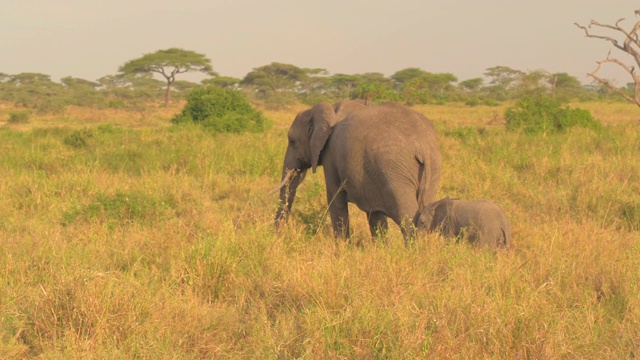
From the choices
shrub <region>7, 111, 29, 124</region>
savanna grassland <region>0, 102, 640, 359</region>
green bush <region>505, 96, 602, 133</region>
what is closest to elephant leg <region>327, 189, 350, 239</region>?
savanna grassland <region>0, 102, 640, 359</region>

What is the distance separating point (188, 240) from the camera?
4473 mm

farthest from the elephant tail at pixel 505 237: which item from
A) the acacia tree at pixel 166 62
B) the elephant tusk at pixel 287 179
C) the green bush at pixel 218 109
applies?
the acacia tree at pixel 166 62

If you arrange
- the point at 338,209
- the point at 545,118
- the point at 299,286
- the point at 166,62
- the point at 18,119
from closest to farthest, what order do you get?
the point at 299,286 → the point at 338,209 → the point at 545,118 → the point at 18,119 → the point at 166,62

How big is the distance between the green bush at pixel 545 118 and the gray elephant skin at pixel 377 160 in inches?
322

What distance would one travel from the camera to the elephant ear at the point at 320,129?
5.14 metres

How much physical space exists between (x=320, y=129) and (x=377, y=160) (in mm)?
768

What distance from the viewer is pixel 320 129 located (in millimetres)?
5180

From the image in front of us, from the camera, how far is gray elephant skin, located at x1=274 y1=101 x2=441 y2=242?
4.55m

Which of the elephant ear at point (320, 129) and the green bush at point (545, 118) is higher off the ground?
the elephant ear at point (320, 129)

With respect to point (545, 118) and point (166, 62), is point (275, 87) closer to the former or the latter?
point (166, 62)

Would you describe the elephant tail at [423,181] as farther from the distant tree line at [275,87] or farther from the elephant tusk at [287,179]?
the distant tree line at [275,87]

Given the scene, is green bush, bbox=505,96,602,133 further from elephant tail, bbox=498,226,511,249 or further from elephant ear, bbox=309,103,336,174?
elephant tail, bbox=498,226,511,249

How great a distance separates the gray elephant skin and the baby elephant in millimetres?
104

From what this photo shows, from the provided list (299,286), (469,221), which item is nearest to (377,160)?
(469,221)
